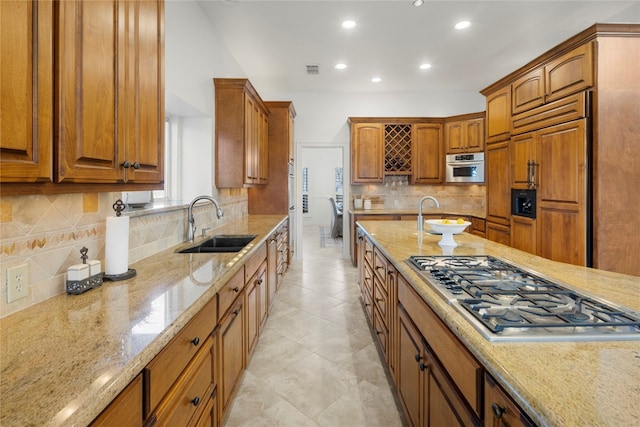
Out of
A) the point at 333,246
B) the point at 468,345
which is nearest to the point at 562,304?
the point at 468,345

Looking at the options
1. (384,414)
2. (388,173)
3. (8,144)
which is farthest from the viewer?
(388,173)

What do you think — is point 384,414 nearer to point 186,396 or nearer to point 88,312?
point 186,396

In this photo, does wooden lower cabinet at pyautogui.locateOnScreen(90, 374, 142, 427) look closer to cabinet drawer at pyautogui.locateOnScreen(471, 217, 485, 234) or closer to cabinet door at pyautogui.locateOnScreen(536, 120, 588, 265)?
cabinet door at pyautogui.locateOnScreen(536, 120, 588, 265)

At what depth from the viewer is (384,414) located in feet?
6.20

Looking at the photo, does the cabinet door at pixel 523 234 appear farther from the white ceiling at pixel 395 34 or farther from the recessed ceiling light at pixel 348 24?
the recessed ceiling light at pixel 348 24

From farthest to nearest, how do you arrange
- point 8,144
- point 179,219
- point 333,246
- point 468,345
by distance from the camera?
1. point 333,246
2. point 179,219
3. point 468,345
4. point 8,144

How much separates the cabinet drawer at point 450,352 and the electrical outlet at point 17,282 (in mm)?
1466

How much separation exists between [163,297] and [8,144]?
0.69 meters

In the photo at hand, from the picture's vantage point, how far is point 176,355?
41.4 inches

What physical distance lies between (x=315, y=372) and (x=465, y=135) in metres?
4.65

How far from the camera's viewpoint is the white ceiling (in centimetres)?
310

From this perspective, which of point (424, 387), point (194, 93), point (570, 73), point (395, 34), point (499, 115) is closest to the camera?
point (424, 387)

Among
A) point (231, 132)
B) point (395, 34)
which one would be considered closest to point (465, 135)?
point (395, 34)

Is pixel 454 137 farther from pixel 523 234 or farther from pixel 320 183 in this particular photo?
pixel 320 183
